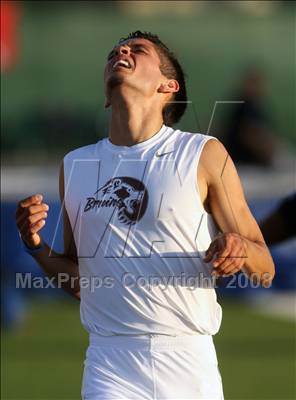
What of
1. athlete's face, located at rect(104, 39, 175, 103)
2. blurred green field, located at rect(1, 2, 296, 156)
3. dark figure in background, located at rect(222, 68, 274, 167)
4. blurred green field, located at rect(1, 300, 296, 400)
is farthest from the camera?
blurred green field, located at rect(1, 2, 296, 156)

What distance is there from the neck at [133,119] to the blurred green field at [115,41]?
16449 millimetres

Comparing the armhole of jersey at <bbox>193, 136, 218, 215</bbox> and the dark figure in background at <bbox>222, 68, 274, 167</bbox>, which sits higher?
the armhole of jersey at <bbox>193, 136, 218, 215</bbox>

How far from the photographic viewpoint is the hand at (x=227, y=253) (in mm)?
4746

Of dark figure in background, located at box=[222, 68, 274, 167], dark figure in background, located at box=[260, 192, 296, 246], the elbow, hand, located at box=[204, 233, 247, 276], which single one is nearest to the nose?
hand, located at box=[204, 233, 247, 276]

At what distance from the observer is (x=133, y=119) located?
5.37 m

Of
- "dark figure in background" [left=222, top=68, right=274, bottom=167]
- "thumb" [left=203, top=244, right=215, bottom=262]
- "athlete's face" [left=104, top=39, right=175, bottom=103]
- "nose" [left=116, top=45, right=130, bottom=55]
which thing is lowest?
"dark figure in background" [left=222, top=68, right=274, bottom=167]

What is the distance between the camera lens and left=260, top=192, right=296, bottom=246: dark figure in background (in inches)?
260

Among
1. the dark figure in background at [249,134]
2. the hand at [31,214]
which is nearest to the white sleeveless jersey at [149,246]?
the hand at [31,214]

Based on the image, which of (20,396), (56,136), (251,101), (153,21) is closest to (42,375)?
(20,396)

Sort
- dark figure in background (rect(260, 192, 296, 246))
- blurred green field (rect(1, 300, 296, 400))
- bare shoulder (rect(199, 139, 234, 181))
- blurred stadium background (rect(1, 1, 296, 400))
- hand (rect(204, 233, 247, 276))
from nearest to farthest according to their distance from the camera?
hand (rect(204, 233, 247, 276)) < bare shoulder (rect(199, 139, 234, 181)) < dark figure in background (rect(260, 192, 296, 246)) < blurred green field (rect(1, 300, 296, 400)) < blurred stadium background (rect(1, 1, 296, 400))

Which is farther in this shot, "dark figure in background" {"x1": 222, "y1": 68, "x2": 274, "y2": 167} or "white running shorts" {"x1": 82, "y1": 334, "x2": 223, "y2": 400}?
"dark figure in background" {"x1": 222, "y1": 68, "x2": 274, "y2": 167}

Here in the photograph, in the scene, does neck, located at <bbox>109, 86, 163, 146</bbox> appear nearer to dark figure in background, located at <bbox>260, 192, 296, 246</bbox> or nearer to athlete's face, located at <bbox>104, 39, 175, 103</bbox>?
athlete's face, located at <bbox>104, 39, 175, 103</bbox>

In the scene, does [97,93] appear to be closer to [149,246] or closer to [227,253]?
[149,246]

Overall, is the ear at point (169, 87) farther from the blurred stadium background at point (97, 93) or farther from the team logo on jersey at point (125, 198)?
the blurred stadium background at point (97, 93)
